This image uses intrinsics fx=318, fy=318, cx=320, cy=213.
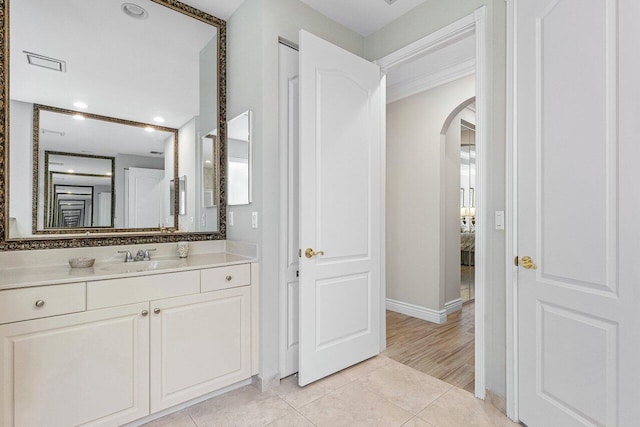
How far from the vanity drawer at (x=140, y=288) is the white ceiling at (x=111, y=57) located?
1132 mm

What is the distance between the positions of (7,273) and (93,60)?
131 centimetres

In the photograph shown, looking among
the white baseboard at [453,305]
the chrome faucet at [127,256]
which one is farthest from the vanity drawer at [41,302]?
the white baseboard at [453,305]

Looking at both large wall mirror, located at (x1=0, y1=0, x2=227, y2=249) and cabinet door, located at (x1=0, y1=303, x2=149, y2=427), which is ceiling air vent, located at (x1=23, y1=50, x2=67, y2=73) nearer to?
large wall mirror, located at (x1=0, y1=0, x2=227, y2=249)

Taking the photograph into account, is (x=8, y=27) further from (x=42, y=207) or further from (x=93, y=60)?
(x=42, y=207)

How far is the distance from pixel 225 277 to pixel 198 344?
41cm

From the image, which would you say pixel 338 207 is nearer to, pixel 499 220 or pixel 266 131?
pixel 266 131

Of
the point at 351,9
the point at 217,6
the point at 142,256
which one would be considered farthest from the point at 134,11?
the point at 142,256

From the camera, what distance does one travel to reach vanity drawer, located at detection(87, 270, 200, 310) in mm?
1546

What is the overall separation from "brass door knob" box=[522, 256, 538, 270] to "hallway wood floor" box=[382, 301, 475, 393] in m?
0.98

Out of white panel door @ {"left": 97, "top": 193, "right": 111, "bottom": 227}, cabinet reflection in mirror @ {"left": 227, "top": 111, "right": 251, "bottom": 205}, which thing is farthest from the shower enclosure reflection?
white panel door @ {"left": 97, "top": 193, "right": 111, "bottom": 227}

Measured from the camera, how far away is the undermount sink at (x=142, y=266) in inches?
70.2

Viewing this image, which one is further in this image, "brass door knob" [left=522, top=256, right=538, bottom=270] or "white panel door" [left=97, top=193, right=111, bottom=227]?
"white panel door" [left=97, top=193, right=111, bottom=227]

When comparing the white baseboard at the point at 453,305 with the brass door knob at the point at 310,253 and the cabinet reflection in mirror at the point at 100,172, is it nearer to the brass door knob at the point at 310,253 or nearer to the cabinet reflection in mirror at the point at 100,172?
the brass door knob at the point at 310,253

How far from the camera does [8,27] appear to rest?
5.52ft
